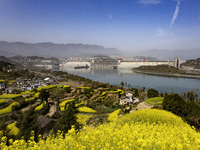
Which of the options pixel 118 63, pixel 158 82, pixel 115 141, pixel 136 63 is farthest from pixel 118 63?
pixel 115 141

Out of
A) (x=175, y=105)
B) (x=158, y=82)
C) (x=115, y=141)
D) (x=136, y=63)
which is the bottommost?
(x=158, y=82)

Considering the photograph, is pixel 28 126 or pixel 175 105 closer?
pixel 28 126

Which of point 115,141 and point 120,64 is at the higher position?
point 120,64

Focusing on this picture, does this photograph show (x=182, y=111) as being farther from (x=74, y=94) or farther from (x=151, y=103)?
(x=74, y=94)

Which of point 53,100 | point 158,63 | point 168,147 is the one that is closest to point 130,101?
point 53,100

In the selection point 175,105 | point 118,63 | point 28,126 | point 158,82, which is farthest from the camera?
point 118,63

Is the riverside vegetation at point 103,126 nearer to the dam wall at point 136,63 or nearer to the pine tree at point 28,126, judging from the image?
the pine tree at point 28,126

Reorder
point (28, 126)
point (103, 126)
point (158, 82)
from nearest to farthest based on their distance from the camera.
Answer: point (103, 126) < point (28, 126) < point (158, 82)

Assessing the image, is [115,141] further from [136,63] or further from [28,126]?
[136,63]

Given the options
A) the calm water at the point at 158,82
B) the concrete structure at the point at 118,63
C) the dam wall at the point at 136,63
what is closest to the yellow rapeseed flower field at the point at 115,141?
the calm water at the point at 158,82
